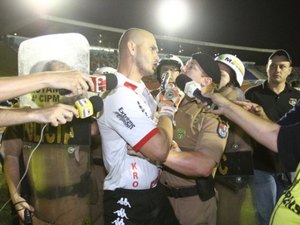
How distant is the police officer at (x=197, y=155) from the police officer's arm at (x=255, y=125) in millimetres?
438

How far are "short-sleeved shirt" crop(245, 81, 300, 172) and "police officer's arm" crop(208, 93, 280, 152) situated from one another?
245 cm

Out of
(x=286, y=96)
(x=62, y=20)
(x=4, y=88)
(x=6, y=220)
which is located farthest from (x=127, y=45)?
(x=62, y=20)

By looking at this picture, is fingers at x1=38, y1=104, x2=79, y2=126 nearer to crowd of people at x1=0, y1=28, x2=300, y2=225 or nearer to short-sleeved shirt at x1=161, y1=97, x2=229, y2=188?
crowd of people at x1=0, y1=28, x2=300, y2=225

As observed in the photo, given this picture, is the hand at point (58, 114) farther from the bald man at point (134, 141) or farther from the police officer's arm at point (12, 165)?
the police officer's arm at point (12, 165)

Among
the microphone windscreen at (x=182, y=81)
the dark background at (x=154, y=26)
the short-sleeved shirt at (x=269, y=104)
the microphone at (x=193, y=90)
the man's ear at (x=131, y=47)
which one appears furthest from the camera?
the dark background at (x=154, y=26)

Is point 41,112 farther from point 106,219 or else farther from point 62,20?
point 62,20

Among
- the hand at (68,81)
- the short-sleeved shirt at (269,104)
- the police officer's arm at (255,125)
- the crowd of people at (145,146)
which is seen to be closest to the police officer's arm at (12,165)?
the crowd of people at (145,146)

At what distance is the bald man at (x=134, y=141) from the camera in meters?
2.80

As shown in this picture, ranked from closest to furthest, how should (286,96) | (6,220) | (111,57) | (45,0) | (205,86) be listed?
(205,86) < (286,96) < (6,220) < (45,0) < (111,57)

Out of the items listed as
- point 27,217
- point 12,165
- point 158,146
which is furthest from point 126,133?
point 12,165

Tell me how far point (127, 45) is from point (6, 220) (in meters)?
4.87

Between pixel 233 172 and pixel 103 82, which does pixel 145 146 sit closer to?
pixel 103 82

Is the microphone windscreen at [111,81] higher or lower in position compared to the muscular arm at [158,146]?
higher

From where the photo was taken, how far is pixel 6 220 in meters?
6.60
